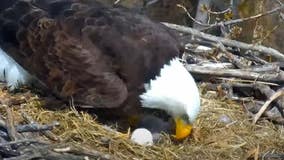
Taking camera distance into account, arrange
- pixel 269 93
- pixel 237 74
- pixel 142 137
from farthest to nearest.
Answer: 1. pixel 237 74
2. pixel 269 93
3. pixel 142 137

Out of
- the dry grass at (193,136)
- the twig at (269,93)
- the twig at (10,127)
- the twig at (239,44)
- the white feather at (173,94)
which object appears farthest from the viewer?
the twig at (239,44)

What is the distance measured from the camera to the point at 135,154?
4.88 metres

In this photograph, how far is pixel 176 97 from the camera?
5.07m

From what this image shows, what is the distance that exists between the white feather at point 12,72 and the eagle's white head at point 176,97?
0.92 m

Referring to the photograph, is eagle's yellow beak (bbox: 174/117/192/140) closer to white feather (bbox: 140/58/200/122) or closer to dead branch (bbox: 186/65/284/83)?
white feather (bbox: 140/58/200/122)

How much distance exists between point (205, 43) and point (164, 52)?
985 mm

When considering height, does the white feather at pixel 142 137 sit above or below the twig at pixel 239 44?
below

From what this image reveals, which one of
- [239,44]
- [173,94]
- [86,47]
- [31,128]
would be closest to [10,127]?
[31,128]

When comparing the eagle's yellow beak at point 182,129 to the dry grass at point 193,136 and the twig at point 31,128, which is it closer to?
the dry grass at point 193,136

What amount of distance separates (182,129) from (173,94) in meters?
0.23

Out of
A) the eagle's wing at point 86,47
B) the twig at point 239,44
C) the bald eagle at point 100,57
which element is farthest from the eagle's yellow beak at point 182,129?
the twig at point 239,44

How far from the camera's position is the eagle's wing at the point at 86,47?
201 inches

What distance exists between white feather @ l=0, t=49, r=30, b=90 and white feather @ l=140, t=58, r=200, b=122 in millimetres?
925

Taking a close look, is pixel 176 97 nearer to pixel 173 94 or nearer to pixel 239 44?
pixel 173 94
